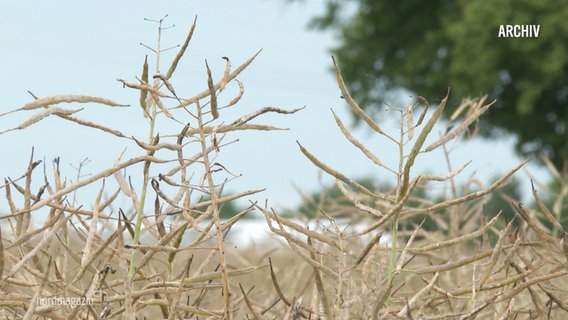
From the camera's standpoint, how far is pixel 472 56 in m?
27.8

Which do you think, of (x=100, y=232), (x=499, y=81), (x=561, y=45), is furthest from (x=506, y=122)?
(x=100, y=232)

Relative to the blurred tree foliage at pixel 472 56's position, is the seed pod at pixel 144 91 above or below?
below

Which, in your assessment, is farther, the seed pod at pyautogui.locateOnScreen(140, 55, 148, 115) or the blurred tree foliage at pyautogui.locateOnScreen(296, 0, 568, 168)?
the blurred tree foliage at pyautogui.locateOnScreen(296, 0, 568, 168)

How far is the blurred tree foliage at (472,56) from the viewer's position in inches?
Answer: 1059

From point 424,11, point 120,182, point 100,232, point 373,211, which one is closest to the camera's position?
point 373,211

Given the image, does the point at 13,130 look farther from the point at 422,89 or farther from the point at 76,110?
the point at 422,89

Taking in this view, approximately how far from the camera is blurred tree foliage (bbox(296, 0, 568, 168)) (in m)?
26.9

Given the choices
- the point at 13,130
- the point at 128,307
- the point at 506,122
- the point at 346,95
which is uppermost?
the point at 506,122

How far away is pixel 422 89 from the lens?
31188mm

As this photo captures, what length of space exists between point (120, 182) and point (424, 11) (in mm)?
31878

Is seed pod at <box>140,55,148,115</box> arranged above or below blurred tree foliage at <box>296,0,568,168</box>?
below

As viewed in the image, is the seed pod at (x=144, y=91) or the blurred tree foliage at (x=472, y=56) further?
the blurred tree foliage at (x=472, y=56)

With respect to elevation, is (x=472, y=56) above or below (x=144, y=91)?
above

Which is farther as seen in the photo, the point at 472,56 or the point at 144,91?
the point at 472,56
